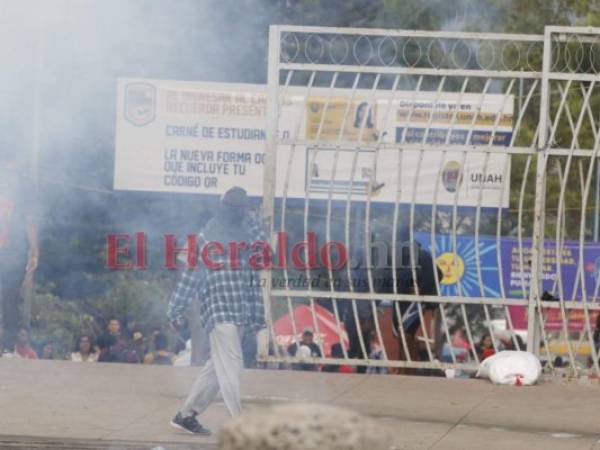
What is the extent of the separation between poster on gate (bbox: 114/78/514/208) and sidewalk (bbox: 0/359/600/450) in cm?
269

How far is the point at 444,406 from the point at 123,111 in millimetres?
5568

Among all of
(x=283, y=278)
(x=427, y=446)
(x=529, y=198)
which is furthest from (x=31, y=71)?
(x=529, y=198)

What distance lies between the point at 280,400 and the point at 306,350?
2.29 metres

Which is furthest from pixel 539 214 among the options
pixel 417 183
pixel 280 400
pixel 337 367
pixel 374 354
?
pixel 280 400

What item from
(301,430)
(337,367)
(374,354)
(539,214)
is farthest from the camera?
(374,354)

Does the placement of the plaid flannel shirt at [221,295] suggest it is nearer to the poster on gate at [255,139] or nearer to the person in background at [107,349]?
the poster on gate at [255,139]

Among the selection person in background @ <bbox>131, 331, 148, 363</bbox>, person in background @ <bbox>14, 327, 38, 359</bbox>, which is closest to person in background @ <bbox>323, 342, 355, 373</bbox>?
person in background @ <bbox>131, 331, 148, 363</bbox>

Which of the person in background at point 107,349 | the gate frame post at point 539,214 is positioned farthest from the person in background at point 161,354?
the gate frame post at point 539,214

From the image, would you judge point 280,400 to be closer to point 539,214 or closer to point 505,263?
point 539,214

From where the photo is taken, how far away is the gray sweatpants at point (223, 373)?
780 centimetres

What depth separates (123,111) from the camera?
13438 mm

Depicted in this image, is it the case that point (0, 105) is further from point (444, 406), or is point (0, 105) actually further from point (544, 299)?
point (544, 299)

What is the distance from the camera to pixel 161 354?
533 inches

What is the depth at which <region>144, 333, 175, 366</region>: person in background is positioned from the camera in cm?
1302
